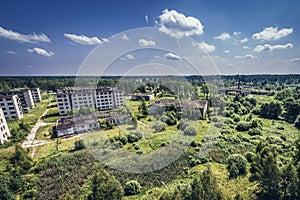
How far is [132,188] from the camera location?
27.1ft

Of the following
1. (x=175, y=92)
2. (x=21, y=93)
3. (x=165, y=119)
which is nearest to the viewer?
(x=165, y=119)

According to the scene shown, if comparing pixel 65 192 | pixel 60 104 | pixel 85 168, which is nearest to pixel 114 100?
pixel 60 104

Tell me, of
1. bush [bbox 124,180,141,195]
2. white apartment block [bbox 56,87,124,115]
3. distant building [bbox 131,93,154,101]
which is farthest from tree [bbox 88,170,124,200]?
distant building [bbox 131,93,154,101]

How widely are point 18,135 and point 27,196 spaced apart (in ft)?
35.4

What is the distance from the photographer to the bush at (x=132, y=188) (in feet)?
27.0

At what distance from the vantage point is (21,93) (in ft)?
87.0

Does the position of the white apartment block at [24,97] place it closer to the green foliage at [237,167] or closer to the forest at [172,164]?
the forest at [172,164]

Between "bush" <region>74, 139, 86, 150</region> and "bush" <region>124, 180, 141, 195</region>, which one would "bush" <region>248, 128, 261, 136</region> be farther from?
→ "bush" <region>74, 139, 86, 150</region>

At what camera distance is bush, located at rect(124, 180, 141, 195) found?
8.24 metres

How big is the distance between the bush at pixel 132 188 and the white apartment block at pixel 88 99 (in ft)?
61.0

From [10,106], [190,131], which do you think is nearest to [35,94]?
[10,106]

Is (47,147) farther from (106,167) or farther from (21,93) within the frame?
(21,93)

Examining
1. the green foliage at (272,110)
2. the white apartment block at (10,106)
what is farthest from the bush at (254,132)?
the white apartment block at (10,106)

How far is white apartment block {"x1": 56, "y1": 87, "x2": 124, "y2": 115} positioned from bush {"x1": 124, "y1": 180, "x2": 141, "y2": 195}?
1860 centimetres
